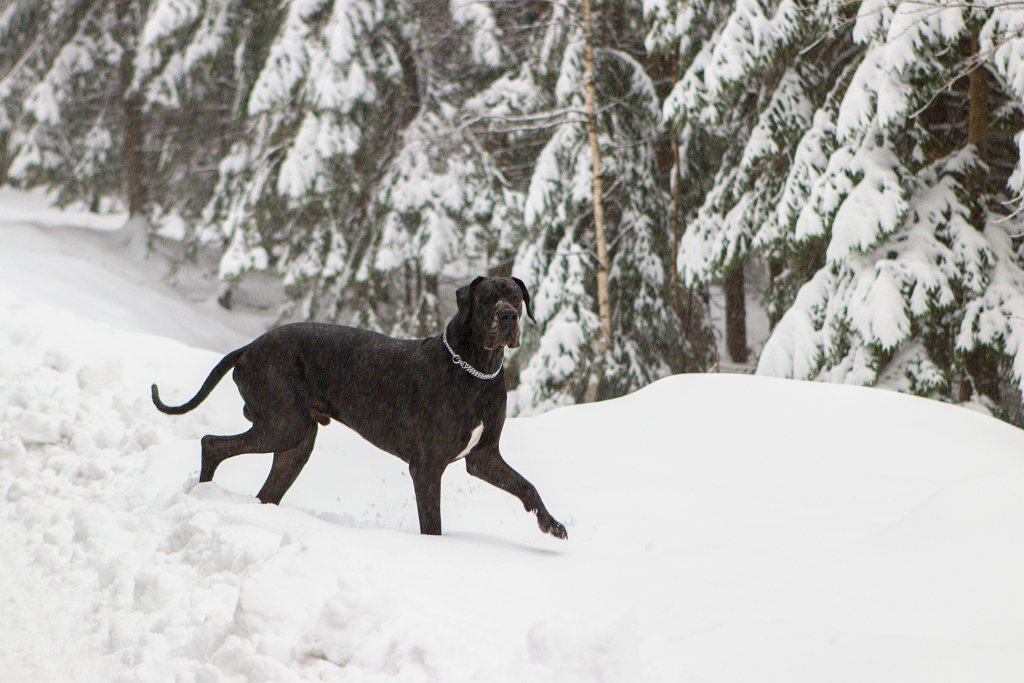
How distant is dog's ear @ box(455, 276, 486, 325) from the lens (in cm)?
506

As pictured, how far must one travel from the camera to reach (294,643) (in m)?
3.72

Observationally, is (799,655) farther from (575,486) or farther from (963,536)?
(575,486)

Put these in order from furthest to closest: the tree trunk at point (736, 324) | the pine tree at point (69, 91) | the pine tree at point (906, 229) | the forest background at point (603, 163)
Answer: the pine tree at point (69, 91)
the tree trunk at point (736, 324)
the forest background at point (603, 163)
the pine tree at point (906, 229)

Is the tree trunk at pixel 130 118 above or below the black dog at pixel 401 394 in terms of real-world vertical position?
above

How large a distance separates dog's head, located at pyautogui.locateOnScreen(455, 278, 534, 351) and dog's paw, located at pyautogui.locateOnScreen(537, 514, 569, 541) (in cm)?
102

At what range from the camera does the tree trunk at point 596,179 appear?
12414 mm

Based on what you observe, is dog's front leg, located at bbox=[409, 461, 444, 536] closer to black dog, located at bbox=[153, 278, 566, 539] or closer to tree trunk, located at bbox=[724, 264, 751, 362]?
black dog, located at bbox=[153, 278, 566, 539]

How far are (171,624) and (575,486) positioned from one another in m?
3.18

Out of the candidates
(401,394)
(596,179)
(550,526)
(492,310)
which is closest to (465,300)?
(492,310)

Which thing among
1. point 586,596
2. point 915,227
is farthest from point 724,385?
point 586,596

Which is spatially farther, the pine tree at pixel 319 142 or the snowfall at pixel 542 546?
the pine tree at pixel 319 142

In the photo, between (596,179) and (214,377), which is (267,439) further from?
(596,179)

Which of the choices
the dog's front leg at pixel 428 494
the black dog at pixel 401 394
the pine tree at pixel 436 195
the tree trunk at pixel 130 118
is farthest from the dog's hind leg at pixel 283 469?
the tree trunk at pixel 130 118

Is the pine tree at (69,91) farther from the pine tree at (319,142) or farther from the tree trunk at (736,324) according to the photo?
the tree trunk at (736,324)
